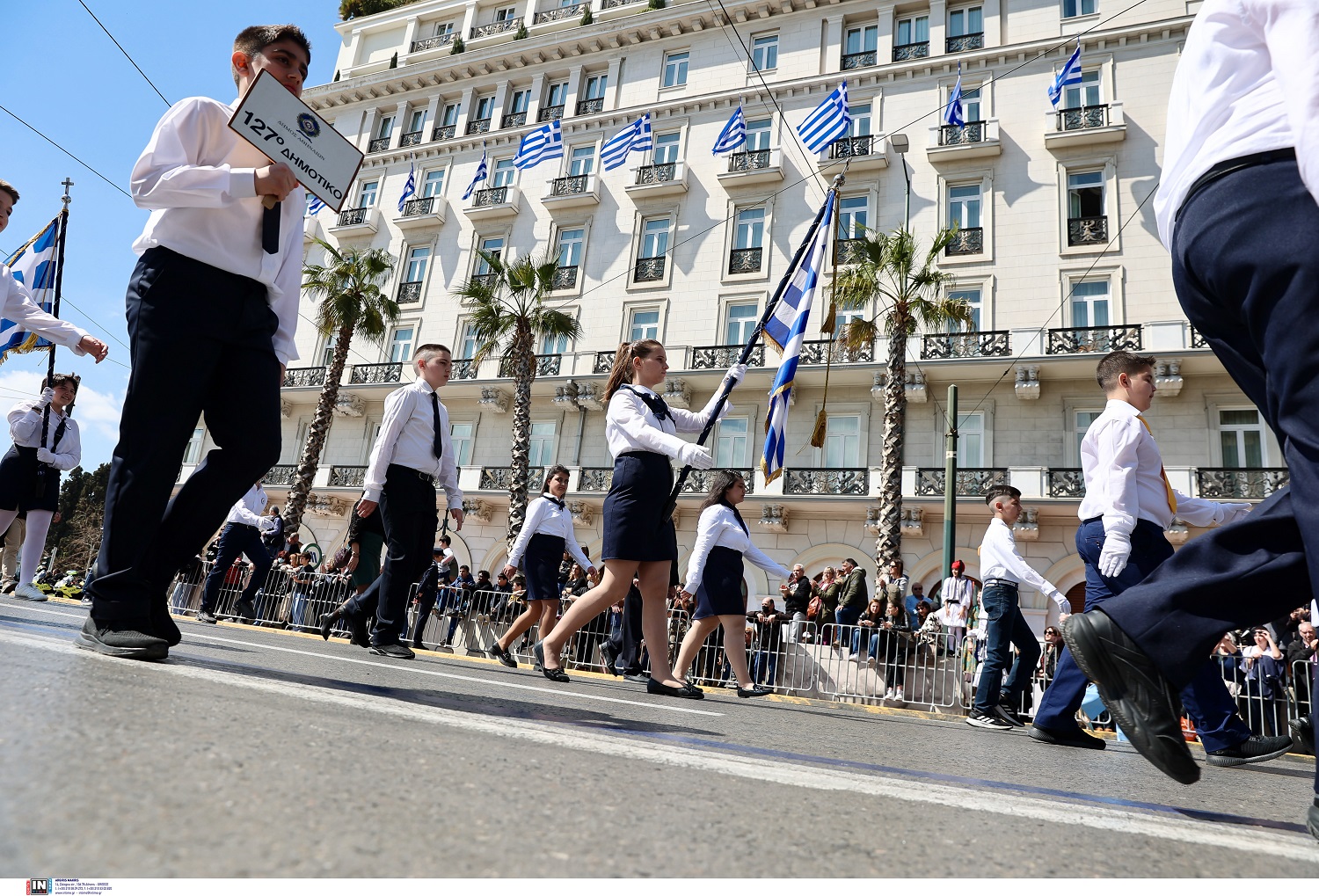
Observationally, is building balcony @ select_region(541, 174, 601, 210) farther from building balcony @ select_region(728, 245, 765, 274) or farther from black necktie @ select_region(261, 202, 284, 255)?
black necktie @ select_region(261, 202, 284, 255)

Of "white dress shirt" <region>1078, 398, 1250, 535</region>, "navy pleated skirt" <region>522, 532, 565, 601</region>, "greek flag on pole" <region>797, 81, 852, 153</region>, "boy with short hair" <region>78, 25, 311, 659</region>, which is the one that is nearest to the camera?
"boy with short hair" <region>78, 25, 311, 659</region>

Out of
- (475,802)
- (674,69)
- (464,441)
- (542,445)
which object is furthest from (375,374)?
(475,802)

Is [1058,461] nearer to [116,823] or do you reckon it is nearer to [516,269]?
[516,269]

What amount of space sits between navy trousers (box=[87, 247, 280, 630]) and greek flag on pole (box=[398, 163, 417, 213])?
1115 inches

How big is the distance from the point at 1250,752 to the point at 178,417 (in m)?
4.55

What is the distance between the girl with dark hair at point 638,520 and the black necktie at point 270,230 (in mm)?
2212

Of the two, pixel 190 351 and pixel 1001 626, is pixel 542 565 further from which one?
pixel 190 351

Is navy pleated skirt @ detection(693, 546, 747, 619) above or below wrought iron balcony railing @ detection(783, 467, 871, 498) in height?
below

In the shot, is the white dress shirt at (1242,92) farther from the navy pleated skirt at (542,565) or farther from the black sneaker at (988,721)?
the navy pleated skirt at (542,565)

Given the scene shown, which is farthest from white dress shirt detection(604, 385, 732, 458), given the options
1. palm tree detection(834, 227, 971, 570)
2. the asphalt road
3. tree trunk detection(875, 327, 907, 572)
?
palm tree detection(834, 227, 971, 570)

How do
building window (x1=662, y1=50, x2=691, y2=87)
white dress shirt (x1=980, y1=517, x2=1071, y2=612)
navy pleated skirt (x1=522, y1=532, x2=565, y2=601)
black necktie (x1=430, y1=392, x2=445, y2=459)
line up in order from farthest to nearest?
building window (x1=662, y1=50, x2=691, y2=87) < navy pleated skirt (x1=522, y1=532, x2=565, y2=601) < white dress shirt (x1=980, y1=517, x2=1071, y2=612) < black necktie (x1=430, y1=392, x2=445, y2=459)

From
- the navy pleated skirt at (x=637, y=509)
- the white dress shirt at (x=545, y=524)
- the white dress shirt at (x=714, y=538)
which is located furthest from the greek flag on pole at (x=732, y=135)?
the navy pleated skirt at (x=637, y=509)

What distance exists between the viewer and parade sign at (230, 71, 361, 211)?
9.04ft

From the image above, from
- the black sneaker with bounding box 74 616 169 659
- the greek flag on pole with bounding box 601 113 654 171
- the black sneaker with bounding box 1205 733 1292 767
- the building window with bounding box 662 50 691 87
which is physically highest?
the building window with bounding box 662 50 691 87
